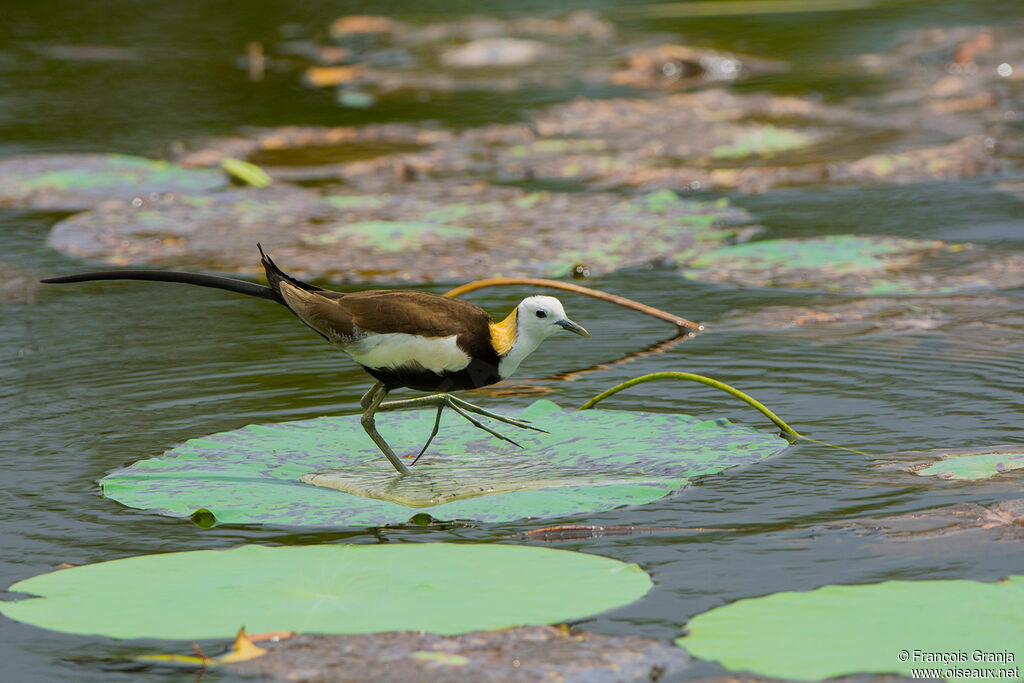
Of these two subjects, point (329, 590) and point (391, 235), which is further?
point (391, 235)

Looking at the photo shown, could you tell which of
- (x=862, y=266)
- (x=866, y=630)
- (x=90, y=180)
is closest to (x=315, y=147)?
(x=90, y=180)

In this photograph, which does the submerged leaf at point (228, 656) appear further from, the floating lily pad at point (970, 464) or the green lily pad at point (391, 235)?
the green lily pad at point (391, 235)

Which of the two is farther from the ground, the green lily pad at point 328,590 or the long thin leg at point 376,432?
the long thin leg at point 376,432

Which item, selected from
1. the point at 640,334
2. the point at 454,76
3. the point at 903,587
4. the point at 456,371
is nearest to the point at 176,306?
the point at 640,334

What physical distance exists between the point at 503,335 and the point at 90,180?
6.91 meters

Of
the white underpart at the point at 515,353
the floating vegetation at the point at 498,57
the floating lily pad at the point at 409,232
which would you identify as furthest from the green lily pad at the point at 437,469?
the floating vegetation at the point at 498,57

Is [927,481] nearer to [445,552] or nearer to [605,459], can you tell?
[605,459]

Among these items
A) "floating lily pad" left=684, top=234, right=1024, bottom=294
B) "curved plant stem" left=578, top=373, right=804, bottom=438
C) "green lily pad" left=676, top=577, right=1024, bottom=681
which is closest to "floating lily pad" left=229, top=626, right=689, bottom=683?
"green lily pad" left=676, top=577, right=1024, bottom=681

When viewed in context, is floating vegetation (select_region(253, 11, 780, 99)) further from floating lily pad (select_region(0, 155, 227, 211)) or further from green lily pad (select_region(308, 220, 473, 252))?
green lily pad (select_region(308, 220, 473, 252))

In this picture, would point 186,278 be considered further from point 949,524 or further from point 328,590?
point 949,524

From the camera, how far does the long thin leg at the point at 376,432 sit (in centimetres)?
484

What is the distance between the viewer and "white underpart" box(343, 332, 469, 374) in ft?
15.5

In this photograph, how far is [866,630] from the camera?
3393mm

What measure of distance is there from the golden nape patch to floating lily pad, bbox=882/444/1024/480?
53.8 inches
